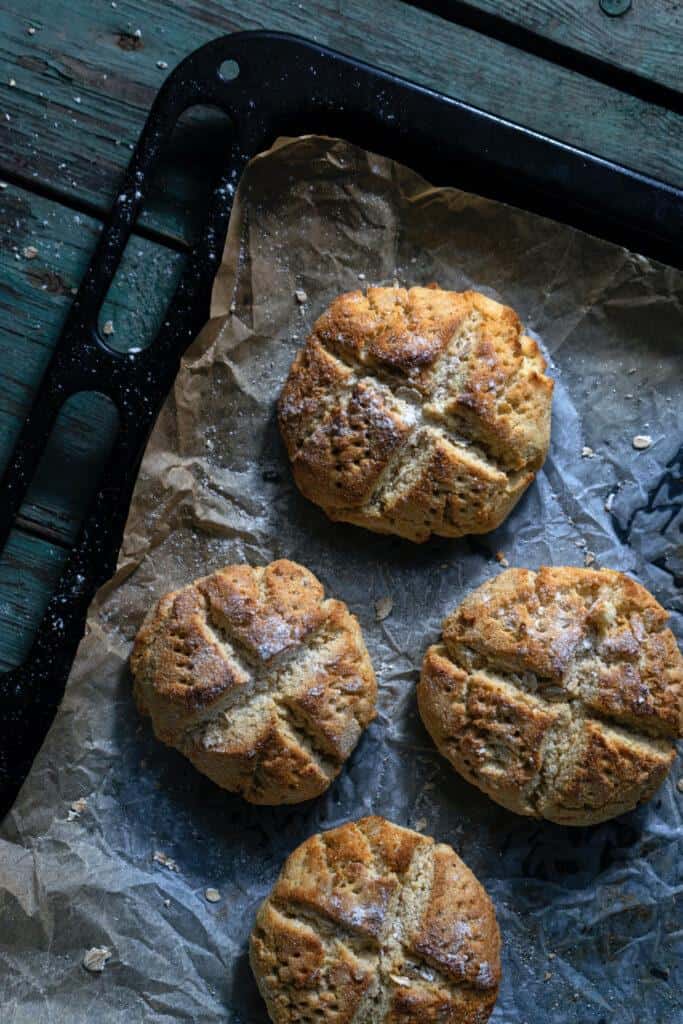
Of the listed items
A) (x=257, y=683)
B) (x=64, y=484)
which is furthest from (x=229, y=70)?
(x=257, y=683)

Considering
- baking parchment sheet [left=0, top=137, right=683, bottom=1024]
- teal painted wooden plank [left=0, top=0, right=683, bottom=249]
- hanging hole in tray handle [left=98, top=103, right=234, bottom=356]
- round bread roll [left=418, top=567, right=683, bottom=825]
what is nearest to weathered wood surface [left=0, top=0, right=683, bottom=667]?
teal painted wooden plank [left=0, top=0, right=683, bottom=249]

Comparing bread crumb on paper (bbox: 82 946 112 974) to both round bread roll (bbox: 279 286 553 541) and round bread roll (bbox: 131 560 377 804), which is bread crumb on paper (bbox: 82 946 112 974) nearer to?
round bread roll (bbox: 131 560 377 804)

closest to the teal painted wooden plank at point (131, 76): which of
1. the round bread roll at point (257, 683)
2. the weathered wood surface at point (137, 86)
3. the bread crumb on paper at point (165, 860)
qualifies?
the weathered wood surface at point (137, 86)

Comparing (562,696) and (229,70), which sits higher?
(229,70)

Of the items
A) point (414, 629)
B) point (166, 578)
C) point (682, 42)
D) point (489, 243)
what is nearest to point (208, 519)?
point (166, 578)

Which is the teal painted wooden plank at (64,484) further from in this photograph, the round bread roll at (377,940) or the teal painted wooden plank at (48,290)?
the round bread roll at (377,940)

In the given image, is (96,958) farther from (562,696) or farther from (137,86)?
(137,86)

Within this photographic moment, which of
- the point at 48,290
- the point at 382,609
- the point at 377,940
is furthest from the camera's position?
the point at 48,290
